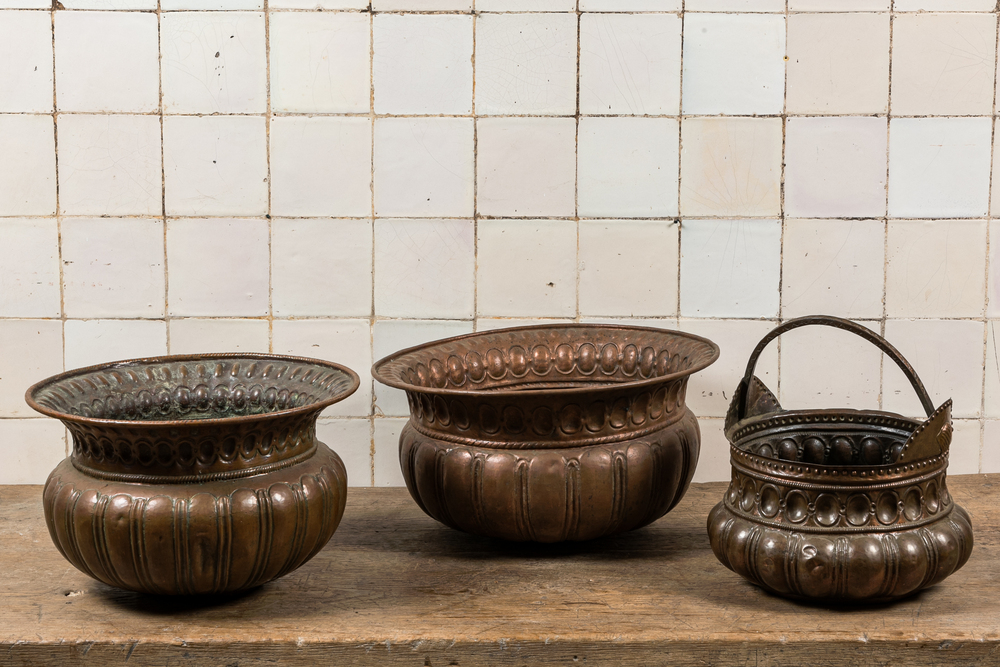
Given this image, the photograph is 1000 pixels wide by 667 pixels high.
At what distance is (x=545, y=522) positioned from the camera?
1.22m

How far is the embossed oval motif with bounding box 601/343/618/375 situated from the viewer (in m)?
1.49

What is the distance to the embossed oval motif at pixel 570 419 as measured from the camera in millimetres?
1200

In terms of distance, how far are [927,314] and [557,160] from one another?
742 mm

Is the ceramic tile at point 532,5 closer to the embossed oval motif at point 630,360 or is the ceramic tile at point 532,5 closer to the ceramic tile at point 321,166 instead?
the ceramic tile at point 321,166

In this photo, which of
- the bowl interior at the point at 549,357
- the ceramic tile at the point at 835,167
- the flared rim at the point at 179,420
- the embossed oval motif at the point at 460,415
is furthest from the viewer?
the ceramic tile at the point at 835,167

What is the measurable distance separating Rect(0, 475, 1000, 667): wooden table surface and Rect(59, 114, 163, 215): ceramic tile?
621 mm

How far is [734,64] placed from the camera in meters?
1.55

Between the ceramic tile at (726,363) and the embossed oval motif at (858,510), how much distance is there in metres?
0.56

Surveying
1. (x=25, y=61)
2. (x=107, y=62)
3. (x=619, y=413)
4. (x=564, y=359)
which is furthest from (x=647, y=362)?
(x=25, y=61)

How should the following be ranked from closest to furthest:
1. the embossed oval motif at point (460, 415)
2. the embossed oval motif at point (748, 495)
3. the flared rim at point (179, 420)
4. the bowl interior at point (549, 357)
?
the flared rim at point (179, 420) < the embossed oval motif at point (748, 495) < the embossed oval motif at point (460, 415) < the bowl interior at point (549, 357)

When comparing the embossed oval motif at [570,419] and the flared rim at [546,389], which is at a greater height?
the flared rim at [546,389]

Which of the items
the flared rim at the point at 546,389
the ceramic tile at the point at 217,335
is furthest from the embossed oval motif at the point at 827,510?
the ceramic tile at the point at 217,335

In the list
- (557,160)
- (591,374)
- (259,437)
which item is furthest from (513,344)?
(259,437)

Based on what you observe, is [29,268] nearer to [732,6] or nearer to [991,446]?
[732,6]
